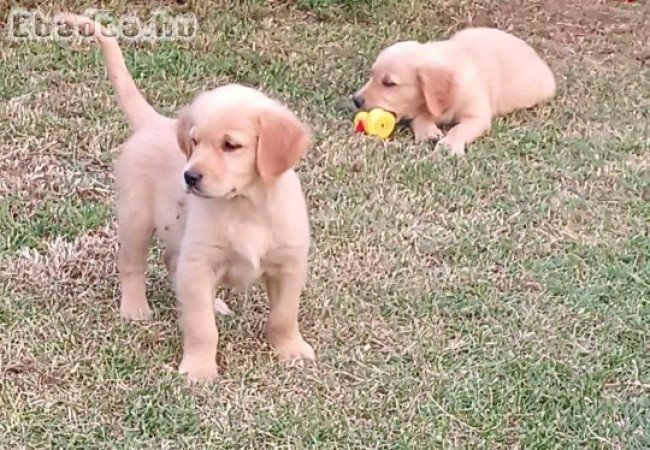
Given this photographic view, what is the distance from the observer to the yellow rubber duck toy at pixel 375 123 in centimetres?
457

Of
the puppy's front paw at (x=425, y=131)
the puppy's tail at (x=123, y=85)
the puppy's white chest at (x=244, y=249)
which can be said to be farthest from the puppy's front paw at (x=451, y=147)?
the puppy's white chest at (x=244, y=249)

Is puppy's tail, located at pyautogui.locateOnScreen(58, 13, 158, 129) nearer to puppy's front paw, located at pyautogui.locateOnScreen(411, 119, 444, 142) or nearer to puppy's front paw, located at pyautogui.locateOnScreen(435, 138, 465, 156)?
puppy's front paw, located at pyautogui.locateOnScreen(435, 138, 465, 156)

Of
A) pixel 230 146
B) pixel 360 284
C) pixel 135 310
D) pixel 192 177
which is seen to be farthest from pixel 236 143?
pixel 360 284

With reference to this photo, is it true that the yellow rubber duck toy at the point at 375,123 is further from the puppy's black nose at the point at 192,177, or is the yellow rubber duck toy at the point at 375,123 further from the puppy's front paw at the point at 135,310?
the puppy's black nose at the point at 192,177

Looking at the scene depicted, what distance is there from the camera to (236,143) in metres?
2.65

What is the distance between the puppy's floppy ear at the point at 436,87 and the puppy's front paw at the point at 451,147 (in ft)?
0.73

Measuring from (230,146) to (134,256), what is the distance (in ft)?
1.97

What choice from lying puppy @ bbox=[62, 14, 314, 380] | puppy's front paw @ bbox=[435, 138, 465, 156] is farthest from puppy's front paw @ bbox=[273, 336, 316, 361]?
puppy's front paw @ bbox=[435, 138, 465, 156]

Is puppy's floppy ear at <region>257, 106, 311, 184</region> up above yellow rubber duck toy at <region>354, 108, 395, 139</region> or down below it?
above

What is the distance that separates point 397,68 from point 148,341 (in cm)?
216

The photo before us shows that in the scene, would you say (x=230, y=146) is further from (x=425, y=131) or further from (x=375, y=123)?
(x=425, y=131)

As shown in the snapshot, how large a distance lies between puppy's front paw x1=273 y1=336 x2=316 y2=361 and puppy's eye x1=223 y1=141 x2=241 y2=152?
0.59 meters

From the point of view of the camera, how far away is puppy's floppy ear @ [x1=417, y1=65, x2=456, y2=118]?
4676mm

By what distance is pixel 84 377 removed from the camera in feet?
9.16
